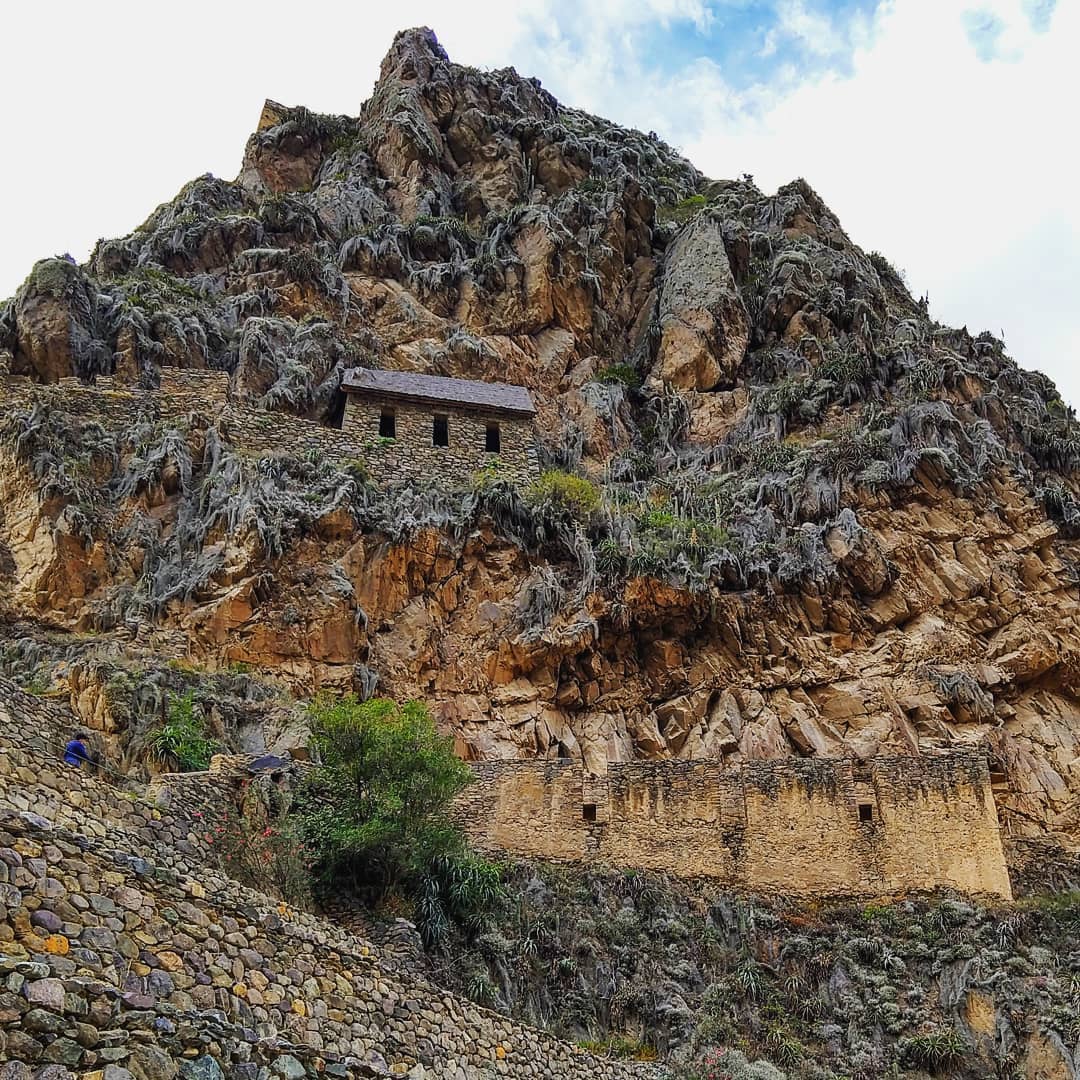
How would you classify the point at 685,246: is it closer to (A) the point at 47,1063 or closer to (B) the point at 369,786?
(B) the point at 369,786

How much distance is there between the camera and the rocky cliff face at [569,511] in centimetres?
2169

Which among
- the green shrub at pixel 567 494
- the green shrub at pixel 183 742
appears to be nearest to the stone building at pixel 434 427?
the green shrub at pixel 567 494

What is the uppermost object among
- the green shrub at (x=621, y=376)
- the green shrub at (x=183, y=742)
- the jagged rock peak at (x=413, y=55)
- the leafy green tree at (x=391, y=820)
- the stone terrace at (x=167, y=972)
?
the jagged rock peak at (x=413, y=55)

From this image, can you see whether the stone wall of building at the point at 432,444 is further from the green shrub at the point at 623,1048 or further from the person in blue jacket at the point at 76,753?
the person in blue jacket at the point at 76,753

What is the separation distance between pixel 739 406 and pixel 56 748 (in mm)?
27361

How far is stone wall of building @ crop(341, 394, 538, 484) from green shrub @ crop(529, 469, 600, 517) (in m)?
0.91

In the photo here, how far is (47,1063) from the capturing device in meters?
5.11

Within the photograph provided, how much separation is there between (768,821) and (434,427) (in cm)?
1608

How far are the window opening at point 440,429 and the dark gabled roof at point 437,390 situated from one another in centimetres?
46

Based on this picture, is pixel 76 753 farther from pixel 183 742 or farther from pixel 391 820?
pixel 183 742

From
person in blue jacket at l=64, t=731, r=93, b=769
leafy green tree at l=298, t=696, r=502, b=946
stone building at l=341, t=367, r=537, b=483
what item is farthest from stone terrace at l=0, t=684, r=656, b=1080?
stone building at l=341, t=367, r=537, b=483

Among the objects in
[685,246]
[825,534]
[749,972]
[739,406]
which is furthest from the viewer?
[685,246]

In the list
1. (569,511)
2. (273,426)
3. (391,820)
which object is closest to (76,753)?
(391,820)

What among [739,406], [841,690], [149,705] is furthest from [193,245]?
[841,690]
